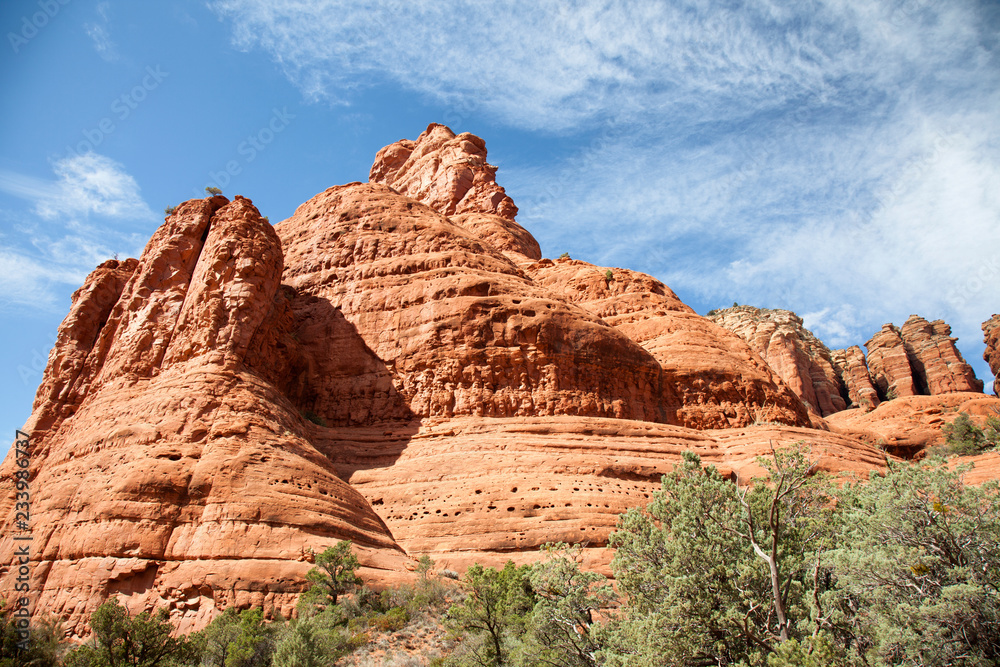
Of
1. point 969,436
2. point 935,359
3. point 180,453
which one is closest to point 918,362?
point 935,359

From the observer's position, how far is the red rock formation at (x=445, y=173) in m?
61.0

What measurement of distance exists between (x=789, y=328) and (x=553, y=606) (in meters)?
64.9

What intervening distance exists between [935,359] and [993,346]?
28.1ft

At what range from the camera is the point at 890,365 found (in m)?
71.5

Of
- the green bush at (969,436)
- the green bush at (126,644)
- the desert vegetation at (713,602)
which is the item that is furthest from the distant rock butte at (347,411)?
the green bush at (969,436)

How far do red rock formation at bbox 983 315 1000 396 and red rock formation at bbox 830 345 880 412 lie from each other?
35.9 feet

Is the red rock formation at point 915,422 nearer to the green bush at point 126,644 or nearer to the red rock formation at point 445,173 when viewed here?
the red rock formation at point 445,173

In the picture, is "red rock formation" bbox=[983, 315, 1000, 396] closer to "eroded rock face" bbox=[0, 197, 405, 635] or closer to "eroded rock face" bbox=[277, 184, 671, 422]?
"eroded rock face" bbox=[277, 184, 671, 422]

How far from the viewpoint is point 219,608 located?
675 inches

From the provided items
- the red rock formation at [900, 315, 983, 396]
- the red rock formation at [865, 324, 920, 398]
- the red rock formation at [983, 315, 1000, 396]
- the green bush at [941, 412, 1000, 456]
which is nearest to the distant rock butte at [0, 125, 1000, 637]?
the green bush at [941, 412, 1000, 456]

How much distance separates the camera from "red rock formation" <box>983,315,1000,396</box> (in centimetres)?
5914

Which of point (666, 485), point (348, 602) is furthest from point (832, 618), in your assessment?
point (348, 602)

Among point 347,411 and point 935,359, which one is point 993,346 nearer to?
point 935,359

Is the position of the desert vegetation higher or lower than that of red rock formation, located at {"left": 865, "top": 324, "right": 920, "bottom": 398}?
lower
